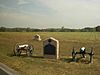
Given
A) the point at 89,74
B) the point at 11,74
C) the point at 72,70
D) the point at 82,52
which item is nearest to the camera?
the point at 11,74

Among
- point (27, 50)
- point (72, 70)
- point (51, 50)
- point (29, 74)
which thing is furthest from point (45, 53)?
point (29, 74)

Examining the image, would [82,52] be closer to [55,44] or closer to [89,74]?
[55,44]

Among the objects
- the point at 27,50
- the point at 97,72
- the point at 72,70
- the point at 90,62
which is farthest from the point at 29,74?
the point at 27,50

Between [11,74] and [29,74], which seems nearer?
[11,74]

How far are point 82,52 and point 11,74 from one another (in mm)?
9292

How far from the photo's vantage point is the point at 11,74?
12508mm

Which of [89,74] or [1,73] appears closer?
[1,73]

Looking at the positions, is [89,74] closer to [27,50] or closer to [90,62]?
[90,62]

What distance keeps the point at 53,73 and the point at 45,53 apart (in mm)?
7581

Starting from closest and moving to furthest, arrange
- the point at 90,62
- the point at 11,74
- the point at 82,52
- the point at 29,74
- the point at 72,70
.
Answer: the point at 11,74
the point at 29,74
the point at 72,70
the point at 90,62
the point at 82,52

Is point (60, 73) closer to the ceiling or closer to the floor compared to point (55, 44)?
closer to the floor

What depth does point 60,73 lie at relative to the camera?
14.1 metres

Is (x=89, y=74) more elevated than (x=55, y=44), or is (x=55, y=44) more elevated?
(x=55, y=44)

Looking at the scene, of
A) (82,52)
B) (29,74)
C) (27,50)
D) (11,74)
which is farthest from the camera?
(27,50)
